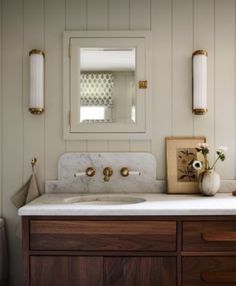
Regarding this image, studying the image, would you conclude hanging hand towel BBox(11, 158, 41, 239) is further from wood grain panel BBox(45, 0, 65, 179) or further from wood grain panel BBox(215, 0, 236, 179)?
wood grain panel BBox(215, 0, 236, 179)

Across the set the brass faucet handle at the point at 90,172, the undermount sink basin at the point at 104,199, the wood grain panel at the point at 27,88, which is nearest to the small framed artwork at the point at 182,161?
the undermount sink basin at the point at 104,199

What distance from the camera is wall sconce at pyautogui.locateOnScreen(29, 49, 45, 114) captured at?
230cm

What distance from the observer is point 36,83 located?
2.30 meters

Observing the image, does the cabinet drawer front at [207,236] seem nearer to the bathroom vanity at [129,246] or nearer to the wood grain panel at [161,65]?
the bathroom vanity at [129,246]

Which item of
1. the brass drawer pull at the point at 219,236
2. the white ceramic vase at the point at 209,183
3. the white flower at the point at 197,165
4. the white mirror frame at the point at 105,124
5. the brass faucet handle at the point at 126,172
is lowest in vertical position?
the brass drawer pull at the point at 219,236

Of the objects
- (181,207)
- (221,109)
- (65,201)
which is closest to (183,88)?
(221,109)

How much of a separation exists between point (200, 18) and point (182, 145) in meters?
0.83

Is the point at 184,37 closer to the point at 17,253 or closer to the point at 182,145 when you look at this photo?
the point at 182,145

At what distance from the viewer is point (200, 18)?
2.36 m

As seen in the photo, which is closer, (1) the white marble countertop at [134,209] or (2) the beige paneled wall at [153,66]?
(1) the white marble countertop at [134,209]

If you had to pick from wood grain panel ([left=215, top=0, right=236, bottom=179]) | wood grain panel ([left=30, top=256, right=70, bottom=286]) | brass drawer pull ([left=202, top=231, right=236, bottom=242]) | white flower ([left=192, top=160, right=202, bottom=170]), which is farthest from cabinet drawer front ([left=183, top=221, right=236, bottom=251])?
wood grain panel ([left=215, top=0, right=236, bottom=179])

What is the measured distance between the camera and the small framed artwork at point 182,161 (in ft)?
7.63

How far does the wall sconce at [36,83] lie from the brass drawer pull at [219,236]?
4.11ft

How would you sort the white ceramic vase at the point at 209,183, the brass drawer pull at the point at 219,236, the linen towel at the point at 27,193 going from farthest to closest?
1. the linen towel at the point at 27,193
2. the white ceramic vase at the point at 209,183
3. the brass drawer pull at the point at 219,236
